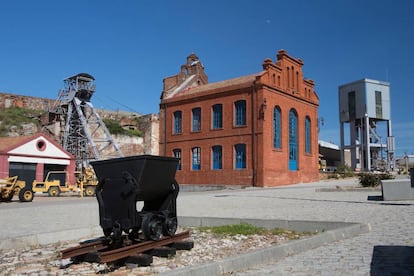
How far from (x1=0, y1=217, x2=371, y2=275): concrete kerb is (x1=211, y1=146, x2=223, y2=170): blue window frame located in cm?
2428

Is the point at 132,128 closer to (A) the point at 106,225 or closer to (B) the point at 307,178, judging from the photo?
(B) the point at 307,178

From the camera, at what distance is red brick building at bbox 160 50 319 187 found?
3167 centimetres

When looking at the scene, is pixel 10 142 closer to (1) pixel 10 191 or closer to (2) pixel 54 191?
(2) pixel 54 191

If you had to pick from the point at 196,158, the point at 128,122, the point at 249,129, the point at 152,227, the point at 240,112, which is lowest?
the point at 152,227

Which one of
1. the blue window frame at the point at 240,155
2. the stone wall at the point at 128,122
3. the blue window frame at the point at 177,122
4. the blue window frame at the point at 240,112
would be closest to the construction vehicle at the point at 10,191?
the blue window frame at the point at 240,155

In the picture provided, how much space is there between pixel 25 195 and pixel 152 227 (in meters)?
18.0

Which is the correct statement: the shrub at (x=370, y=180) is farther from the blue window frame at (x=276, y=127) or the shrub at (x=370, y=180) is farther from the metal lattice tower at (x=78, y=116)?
the metal lattice tower at (x=78, y=116)

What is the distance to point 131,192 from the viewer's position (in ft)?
17.8

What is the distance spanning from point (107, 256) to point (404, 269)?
11.5 ft

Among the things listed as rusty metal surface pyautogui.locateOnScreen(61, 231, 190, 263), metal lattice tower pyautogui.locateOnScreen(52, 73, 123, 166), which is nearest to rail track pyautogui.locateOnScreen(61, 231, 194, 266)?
rusty metal surface pyautogui.locateOnScreen(61, 231, 190, 263)

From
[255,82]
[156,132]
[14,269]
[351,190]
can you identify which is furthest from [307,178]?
[14,269]

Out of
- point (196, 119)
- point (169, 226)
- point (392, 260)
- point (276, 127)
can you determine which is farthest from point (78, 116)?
point (392, 260)

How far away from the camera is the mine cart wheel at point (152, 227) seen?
18.9 feet

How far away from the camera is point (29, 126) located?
148 feet
